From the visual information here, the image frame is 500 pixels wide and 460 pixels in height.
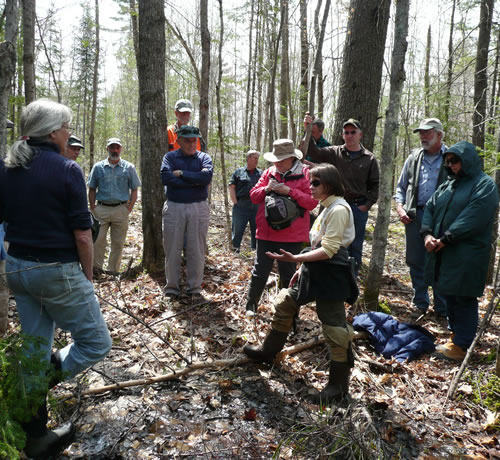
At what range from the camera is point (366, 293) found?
201 inches

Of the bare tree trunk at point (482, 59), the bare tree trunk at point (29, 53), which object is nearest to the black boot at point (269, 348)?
the bare tree trunk at point (482, 59)

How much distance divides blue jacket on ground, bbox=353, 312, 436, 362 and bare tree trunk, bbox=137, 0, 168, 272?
3613 millimetres

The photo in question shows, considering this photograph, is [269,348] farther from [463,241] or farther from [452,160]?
[452,160]

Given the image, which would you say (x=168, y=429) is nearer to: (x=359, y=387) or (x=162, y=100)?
(x=359, y=387)

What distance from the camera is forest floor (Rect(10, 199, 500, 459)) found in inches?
105

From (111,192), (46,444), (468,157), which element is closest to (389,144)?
(468,157)

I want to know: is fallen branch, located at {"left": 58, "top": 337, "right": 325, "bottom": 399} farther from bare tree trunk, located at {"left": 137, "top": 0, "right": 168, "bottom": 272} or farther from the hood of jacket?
bare tree trunk, located at {"left": 137, "top": 0, "right": 168, "bottom": 272}

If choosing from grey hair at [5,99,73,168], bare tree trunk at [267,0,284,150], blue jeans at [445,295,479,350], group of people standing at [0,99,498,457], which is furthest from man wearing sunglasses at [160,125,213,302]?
bare tree trunk at [267,0,284,150]

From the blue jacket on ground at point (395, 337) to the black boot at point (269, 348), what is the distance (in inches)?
52.4

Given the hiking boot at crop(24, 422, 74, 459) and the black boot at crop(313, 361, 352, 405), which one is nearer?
the hiking boot at crop(24, 422, 74, 459)

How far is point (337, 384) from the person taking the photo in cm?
326

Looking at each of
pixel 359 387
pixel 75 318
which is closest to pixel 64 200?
pixel 75 318

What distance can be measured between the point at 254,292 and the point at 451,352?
7.66 feet

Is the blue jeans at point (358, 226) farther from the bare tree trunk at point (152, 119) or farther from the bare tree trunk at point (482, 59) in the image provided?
the bare tree trunk at point (482, 59)
